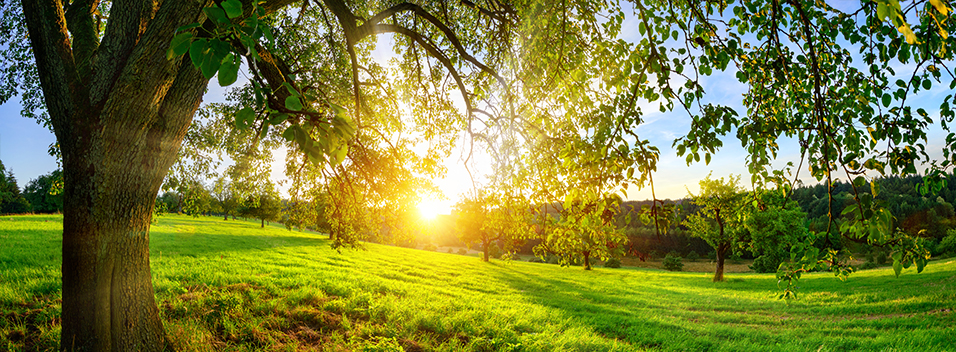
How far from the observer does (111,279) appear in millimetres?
4312

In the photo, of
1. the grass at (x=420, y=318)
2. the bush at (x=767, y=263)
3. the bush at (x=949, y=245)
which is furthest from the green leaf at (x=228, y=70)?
the bush at (x=949, y=245)

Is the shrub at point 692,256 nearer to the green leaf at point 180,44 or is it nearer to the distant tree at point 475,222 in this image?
the distant tree at point 475,222

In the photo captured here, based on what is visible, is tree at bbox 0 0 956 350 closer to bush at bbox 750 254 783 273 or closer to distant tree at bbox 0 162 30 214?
bush at bbox 750 254 783 273

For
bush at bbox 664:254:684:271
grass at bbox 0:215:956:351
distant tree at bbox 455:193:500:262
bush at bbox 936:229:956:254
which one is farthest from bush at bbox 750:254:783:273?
distant tree at bbox 455:193:500:262

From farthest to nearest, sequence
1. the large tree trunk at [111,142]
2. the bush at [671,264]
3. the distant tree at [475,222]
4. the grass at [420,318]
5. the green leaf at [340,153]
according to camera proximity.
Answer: the bush at [671,264], the distant tree at [475,222], the grass at [420,318], the large tree trunk at [111,142], the green leaf at [340,153]

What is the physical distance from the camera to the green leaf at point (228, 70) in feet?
4.00

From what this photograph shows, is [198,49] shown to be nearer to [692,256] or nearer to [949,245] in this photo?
[949,245]

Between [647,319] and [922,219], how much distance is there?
8805 cm

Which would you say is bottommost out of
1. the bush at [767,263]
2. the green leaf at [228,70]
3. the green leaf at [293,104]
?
the bush at [767,263]

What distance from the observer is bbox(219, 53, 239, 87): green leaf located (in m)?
1.22

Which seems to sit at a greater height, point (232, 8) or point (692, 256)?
point (232, 8)

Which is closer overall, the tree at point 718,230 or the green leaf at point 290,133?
the green leaf at point 290,133

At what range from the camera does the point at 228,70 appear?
124 cm

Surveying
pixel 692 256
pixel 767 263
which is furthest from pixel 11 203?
pixel 692 256
